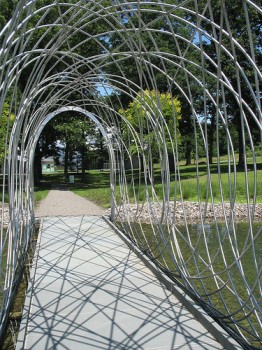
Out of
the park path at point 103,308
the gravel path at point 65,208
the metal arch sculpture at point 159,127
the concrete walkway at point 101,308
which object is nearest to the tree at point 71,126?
the metal arch sculpture at point 159,127

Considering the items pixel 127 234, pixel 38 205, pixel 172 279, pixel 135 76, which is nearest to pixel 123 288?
pixel 172 279

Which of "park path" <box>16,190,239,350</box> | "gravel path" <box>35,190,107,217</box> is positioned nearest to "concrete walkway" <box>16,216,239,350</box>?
"park path" <box>16,190,239,350</box>

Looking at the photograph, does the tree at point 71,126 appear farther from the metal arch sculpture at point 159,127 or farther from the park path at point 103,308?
the park path at point 103,308

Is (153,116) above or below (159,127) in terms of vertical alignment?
above

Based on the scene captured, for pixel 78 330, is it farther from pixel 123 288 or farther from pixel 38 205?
pixel 38 205

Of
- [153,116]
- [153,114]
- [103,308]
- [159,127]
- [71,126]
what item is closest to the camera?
[103,308]

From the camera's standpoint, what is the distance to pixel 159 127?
23.9 feet

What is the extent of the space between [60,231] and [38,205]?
800cm

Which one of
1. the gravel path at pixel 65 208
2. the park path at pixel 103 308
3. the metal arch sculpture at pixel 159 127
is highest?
the metal arch sculpture at pixel 159 127

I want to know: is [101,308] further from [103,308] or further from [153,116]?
[153,116]

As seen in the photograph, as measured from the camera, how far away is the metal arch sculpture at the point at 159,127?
434 cm

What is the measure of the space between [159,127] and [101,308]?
3254 millimetres

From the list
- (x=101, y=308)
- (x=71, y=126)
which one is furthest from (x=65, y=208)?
(x=101, y=308)

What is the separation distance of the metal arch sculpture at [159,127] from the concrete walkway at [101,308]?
0.36 metres
